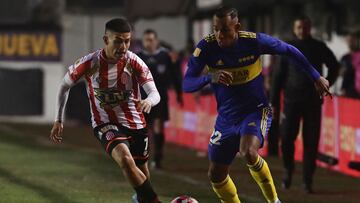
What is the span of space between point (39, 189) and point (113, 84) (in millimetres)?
3360

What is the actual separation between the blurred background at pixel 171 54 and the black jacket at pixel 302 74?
1012 millimetres

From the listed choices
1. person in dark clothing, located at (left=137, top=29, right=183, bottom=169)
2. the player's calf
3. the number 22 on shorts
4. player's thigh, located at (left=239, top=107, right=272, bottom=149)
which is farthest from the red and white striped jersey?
person in dark clothing, located at (left=137, top=29, right=183, bottom=169)

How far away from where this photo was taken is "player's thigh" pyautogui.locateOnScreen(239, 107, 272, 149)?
974 cm

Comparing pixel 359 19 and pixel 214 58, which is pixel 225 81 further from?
pixel 359 19

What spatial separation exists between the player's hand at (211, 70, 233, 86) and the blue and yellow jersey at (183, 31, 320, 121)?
0.59ft

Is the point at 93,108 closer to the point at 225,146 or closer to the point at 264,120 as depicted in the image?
the point at 225,146

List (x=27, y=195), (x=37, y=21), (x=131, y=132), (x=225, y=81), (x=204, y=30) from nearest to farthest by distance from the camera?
1. (x=225, y=81)
2. (x=131, y=132)
3. (x=27, y=195)
4. (x=204, y=30)
5. (x=37, y=21)

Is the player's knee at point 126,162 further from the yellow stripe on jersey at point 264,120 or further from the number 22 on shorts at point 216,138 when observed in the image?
the yellow stripe on jersey at point 264,120

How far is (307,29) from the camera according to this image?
1296 centimetres

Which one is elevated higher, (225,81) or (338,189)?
(225,81)

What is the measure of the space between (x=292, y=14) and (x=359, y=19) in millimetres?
3159

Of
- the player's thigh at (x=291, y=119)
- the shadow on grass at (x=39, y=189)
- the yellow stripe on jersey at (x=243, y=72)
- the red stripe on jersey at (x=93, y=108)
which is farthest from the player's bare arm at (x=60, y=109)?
the player's thigh at (x=291, y=119)

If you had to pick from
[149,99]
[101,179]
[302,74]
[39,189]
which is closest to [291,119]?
[302,74]

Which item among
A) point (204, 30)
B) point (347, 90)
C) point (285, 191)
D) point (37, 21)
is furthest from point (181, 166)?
point (37, 21)
